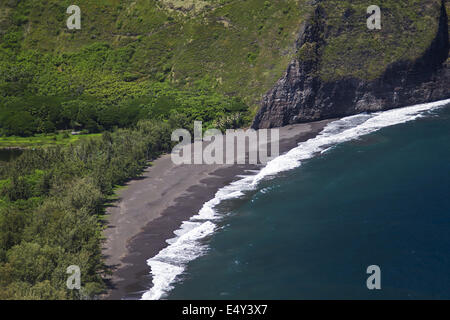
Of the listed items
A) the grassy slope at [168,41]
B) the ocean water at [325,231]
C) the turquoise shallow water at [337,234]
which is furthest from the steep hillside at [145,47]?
the turquoise shallow water at [337,234]

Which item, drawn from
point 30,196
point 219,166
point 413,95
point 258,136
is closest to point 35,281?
point 30,196

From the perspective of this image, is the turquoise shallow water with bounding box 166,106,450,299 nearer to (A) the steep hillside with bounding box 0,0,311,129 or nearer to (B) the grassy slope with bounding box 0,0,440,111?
(B) the grassy slope with bounding box 0,0,440,111

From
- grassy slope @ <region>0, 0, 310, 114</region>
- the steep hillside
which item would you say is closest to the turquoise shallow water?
the steep hillside

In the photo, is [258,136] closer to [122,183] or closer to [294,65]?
[294,65]

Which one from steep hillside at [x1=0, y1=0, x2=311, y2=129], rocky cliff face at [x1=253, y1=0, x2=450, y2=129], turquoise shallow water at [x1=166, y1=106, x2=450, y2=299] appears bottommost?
turquoise shallow water at [x1=166, y1=106, x2=450, y2=299]

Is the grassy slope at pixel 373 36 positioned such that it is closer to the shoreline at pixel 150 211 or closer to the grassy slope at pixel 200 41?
the grassy slope at pixel 200 41
